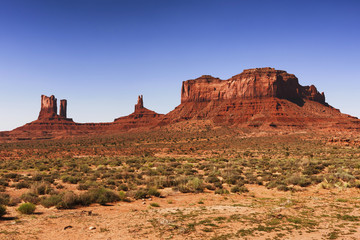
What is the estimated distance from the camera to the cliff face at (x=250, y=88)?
10944cm

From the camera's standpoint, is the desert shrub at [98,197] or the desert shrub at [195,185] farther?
the desert shrub at [195,185]

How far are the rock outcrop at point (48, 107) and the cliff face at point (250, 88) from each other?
9453cm

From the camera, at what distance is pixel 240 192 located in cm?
1614

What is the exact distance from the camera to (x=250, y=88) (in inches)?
4385

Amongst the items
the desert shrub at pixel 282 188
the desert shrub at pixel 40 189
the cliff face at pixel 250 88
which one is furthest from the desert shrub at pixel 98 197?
the cliff face at pixel 250 88

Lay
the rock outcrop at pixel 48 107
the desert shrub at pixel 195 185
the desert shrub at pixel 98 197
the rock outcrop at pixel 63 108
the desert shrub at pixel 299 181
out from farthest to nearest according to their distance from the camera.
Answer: the rock outcrop at pixel 63 108 → the rock outcrop at pixel 48 107 → the desert shrub at pixel 299 181 → the desert shrub at pixel 195 185 → the desert shrub at pixel 98 197

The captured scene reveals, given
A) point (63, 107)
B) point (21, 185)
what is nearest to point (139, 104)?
point (63, 107)

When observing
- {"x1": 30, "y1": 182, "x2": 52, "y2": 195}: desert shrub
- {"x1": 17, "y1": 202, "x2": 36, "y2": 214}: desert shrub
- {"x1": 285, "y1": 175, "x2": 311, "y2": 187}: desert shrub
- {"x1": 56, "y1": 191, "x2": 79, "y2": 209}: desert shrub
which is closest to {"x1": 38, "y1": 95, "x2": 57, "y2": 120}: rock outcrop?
{"x1": 30, "y1": 182, "x2": 52, "y2": 195}: desert shrub

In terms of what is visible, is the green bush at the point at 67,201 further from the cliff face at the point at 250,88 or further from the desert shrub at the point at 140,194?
the cliff face at the point at 250,88

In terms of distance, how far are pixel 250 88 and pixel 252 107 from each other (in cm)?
1143

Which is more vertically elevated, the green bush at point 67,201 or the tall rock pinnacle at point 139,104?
the tall rock pinnacle at point 139,104

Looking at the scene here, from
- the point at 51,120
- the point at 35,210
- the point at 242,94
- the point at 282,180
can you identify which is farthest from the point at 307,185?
the point at 51,120

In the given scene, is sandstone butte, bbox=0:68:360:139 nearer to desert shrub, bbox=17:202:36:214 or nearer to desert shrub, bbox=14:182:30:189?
desert shrub, bbox=14:182:30:189

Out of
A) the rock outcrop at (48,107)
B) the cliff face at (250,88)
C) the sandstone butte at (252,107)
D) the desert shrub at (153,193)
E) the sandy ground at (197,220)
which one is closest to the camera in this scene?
the sandy ground at (197,220)
